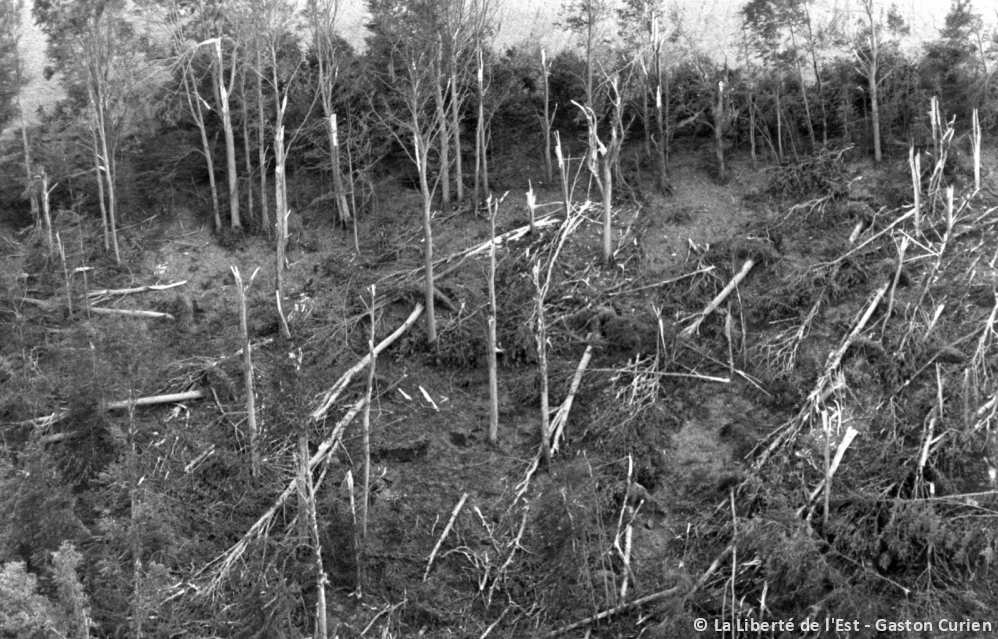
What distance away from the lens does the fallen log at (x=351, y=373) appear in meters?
18.8

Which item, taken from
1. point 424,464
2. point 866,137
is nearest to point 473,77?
point 866,137

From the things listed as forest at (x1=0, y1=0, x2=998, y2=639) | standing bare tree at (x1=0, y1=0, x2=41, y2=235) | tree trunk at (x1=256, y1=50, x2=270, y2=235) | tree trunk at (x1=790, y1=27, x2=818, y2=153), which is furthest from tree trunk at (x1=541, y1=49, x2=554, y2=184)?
standing bare tree at (x1=0, y1=0, x2=41, y2=235)

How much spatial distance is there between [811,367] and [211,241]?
14.5 meters

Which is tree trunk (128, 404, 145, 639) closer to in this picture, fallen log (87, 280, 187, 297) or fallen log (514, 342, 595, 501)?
fallen log (514, 342, 595, 501)

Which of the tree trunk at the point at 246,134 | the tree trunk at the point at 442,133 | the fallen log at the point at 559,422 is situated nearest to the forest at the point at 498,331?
the fallen log at the point at 559,422

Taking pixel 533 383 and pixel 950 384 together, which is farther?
pixel 533 383

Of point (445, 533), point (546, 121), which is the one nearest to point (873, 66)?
point (546, 121)

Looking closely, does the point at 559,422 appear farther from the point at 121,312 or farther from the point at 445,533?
the point at 121,312

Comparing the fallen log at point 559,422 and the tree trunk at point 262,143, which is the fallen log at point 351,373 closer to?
the fallen log at point 559,422

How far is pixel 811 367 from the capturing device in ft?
61.4

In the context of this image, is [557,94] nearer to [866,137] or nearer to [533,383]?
[866,137]

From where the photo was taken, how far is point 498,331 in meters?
20.7

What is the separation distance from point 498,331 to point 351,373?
2931mm

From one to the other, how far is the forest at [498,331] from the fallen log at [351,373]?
0.07m
